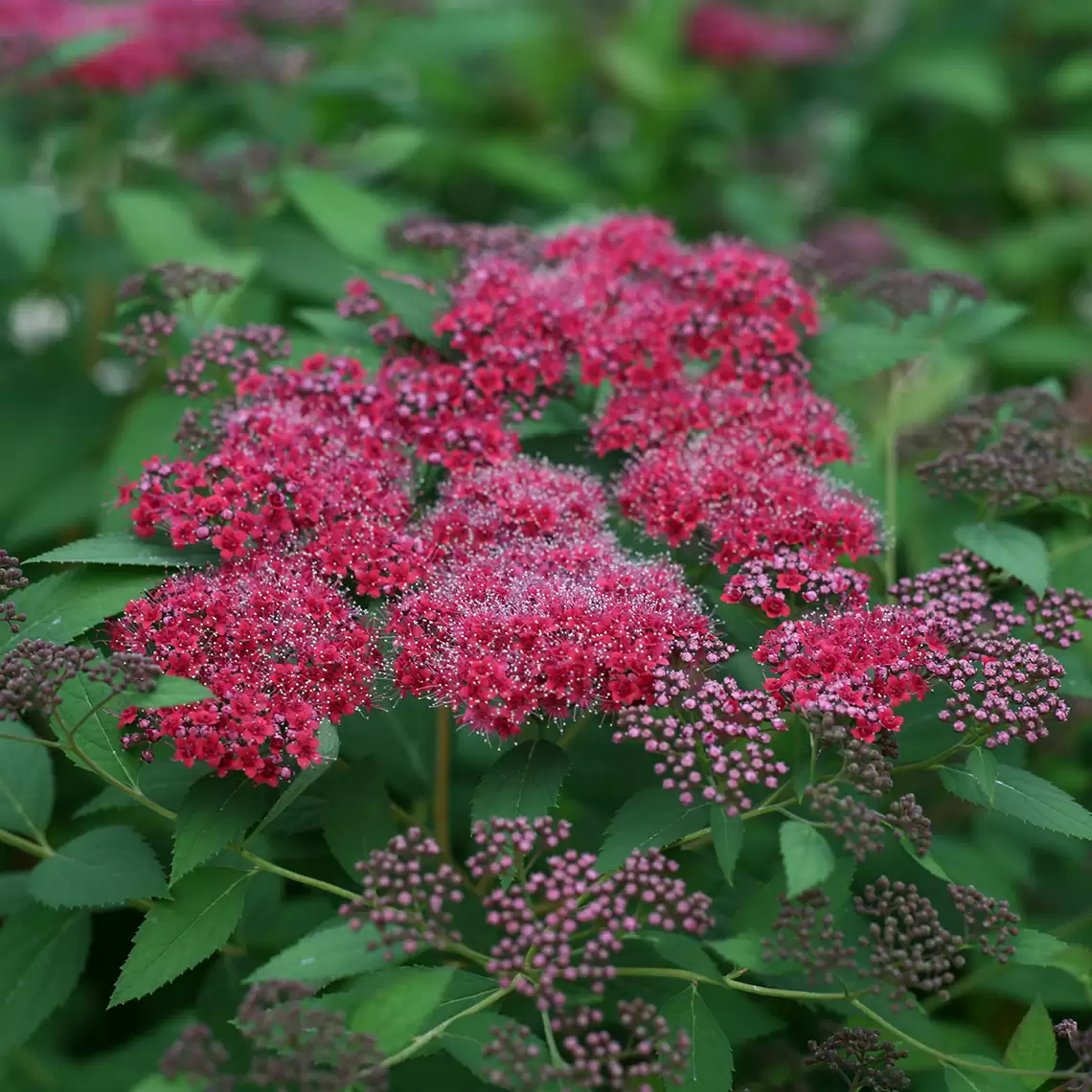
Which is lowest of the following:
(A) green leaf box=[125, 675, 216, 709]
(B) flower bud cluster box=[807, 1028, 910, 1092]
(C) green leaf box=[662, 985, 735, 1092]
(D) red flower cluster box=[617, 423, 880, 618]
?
(B) flower bud cluster box=[807, 1028, 910, 1092]

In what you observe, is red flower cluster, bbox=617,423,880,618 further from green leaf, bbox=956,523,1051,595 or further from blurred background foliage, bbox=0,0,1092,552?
blurred background foliage, bbox=0,0,1092,552

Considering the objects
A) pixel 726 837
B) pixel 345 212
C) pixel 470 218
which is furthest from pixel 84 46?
pixel 726 837

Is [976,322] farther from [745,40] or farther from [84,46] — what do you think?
[745,40]

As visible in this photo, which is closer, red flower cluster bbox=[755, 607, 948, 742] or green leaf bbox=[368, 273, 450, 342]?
red flower cluster bbox=[755, 607, 948, 742]

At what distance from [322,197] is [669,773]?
143 centimetres

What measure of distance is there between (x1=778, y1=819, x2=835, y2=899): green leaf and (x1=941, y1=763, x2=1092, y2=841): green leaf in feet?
0.78

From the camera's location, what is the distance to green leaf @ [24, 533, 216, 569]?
1.63m

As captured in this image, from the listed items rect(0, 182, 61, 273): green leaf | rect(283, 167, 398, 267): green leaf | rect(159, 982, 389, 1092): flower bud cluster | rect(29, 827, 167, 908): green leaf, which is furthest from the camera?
rect(0, 182, 61, 273): green leaf

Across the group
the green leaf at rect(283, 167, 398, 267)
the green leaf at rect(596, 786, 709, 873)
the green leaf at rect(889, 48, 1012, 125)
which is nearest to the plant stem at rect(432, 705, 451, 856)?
the green leaf at rect(596, 786, 709, 873)

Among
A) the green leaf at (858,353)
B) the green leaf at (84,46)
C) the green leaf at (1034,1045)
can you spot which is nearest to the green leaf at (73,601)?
the green leaf at (858,353)

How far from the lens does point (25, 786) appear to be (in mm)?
1810

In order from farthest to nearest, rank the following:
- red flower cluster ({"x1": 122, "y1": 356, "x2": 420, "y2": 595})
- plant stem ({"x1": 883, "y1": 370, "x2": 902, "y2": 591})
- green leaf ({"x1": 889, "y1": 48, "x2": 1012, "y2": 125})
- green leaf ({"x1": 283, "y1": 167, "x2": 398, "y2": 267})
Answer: green leaf ({"x1": 889, "y1": 48, "x2": 1012, "y2": 125}), green leaf ({"x1": 283, "y1": 167, "x2": 398, "y2": 267}), plant stem ({"x1": 883, "y1": 370, "x2": 902, "y2": 591}), red flower cluster ({"x1": 122, "y1": 356, "x2": 420, "y2": 595})

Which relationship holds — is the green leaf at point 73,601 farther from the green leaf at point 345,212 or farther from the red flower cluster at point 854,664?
the green leaf at point 345,212

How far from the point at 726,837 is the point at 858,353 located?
942 mm
